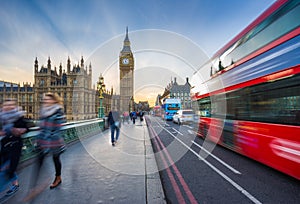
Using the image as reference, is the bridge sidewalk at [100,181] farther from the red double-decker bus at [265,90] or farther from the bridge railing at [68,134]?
the red double-decker bus at [265,90]

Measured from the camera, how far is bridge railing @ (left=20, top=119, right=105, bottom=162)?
176 inches

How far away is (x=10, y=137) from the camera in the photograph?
263 centimetres

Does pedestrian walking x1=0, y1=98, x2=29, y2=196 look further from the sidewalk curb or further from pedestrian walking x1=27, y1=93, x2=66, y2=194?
the sidewalk curb

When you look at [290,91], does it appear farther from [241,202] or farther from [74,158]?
[74,158]

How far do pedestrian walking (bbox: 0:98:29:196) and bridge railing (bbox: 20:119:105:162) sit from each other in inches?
14.2

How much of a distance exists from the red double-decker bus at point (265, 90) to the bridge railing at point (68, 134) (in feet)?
16.5

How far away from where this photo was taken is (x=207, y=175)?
12.8 ft

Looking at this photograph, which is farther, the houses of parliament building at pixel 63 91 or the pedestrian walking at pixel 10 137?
the houses of parliament building at pixel 63 91

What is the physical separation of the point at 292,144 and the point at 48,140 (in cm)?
463

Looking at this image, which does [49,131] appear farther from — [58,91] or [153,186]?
[58,91]

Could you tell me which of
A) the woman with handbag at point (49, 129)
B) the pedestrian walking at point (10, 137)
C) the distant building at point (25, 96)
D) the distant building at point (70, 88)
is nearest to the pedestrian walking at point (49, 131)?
the woman with handbag at point (49, 129)

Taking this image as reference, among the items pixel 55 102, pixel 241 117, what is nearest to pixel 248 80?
pixel 241 117

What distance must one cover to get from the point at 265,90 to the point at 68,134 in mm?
7384

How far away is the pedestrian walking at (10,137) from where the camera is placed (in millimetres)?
2607
